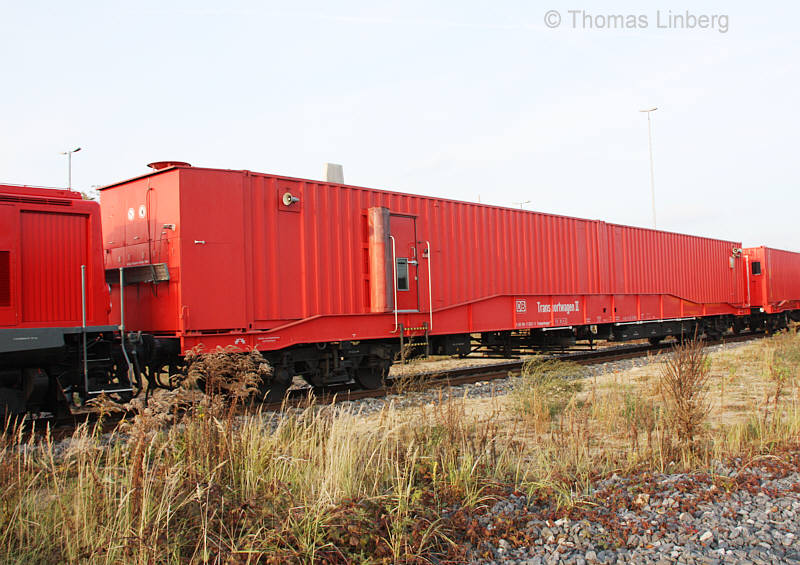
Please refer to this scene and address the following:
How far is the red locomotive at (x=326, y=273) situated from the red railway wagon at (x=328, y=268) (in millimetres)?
22

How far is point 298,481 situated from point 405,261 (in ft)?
23.6

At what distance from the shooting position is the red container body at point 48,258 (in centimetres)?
713

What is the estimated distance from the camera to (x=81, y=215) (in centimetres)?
777

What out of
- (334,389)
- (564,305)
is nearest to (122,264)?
(334,389)

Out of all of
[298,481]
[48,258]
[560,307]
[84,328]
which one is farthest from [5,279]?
[560,307]

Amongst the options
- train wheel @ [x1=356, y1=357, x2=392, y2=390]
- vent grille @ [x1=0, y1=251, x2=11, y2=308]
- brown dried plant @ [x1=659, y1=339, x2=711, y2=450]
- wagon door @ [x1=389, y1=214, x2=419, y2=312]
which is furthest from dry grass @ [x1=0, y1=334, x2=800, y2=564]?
wagon door @ [x1=389, y1=214, x2=419, y2=312]

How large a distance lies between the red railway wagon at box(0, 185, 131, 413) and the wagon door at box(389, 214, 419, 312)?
4833mm

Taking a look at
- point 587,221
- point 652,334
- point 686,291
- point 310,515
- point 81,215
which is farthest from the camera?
point 686,291

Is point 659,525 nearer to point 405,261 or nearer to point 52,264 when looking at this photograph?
point 52,264

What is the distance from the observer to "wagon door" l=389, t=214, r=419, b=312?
1095 centimetres

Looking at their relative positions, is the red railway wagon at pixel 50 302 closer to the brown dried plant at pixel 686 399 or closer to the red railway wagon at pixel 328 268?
the red railway wagon at pixel 328 268

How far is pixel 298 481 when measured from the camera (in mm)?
4184

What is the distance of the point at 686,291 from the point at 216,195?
15.6m

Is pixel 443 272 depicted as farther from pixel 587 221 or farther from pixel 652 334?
pixel 652 334
